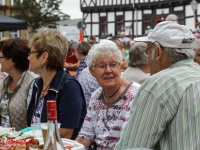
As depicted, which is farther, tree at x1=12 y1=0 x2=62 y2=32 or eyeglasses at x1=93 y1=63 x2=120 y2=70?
tree at x1=12 y1=0 x2=62 y2=32

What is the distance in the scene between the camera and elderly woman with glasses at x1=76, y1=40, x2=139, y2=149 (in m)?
3.42

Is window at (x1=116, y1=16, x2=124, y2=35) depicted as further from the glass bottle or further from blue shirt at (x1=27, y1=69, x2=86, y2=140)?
the glass bottle

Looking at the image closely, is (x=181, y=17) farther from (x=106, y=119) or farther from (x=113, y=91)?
(x=106, y=119)

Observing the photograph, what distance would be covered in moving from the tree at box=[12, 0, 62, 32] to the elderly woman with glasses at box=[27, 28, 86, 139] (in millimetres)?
39115

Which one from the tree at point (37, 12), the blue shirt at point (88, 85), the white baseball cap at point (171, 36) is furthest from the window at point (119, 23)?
the white baseball cap at point (171, 36)

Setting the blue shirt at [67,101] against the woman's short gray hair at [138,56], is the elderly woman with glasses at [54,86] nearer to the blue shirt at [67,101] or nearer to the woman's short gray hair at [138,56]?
the blue shirt at [67,101]

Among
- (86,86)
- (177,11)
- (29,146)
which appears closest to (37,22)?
(177,11)

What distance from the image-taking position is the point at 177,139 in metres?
2.15

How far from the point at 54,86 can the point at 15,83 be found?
106cm

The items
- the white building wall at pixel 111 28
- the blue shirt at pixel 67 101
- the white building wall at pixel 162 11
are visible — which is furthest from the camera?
the white building wall at pixel 111 28

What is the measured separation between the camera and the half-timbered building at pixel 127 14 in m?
31.2

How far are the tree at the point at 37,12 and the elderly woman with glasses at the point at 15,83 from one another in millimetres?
38313

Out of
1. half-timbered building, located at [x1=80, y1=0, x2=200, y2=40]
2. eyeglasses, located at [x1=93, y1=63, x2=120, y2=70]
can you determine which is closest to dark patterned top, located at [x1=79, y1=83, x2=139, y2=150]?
eyeglasses, located at [x1=93, y1=63, x2=120, y2=70]

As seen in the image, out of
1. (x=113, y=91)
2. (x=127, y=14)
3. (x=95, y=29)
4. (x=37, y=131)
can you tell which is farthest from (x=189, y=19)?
(x=37, y=131)
